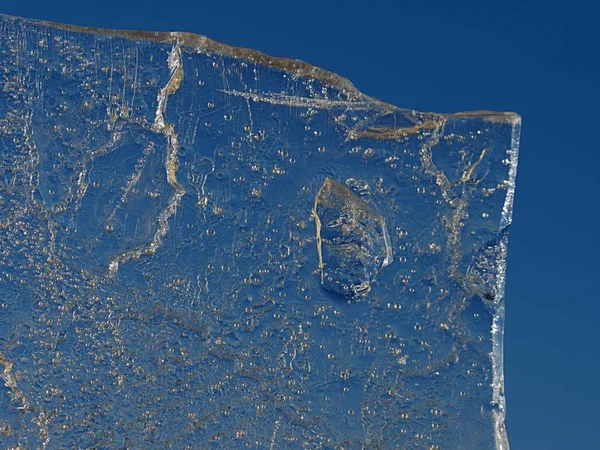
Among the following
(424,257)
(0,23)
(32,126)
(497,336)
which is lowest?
(497,336)

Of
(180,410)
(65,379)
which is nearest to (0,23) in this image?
(65,379)

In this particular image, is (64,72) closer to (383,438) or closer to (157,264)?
(157,264)

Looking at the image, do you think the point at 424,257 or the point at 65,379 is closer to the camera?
the point at 424,257

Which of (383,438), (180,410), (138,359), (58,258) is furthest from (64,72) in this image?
(383,438)

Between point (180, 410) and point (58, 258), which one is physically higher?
point (58, 258)

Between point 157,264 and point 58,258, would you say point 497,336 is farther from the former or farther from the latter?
point 58,258

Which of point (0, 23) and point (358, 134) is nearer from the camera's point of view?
point (358, 134)
